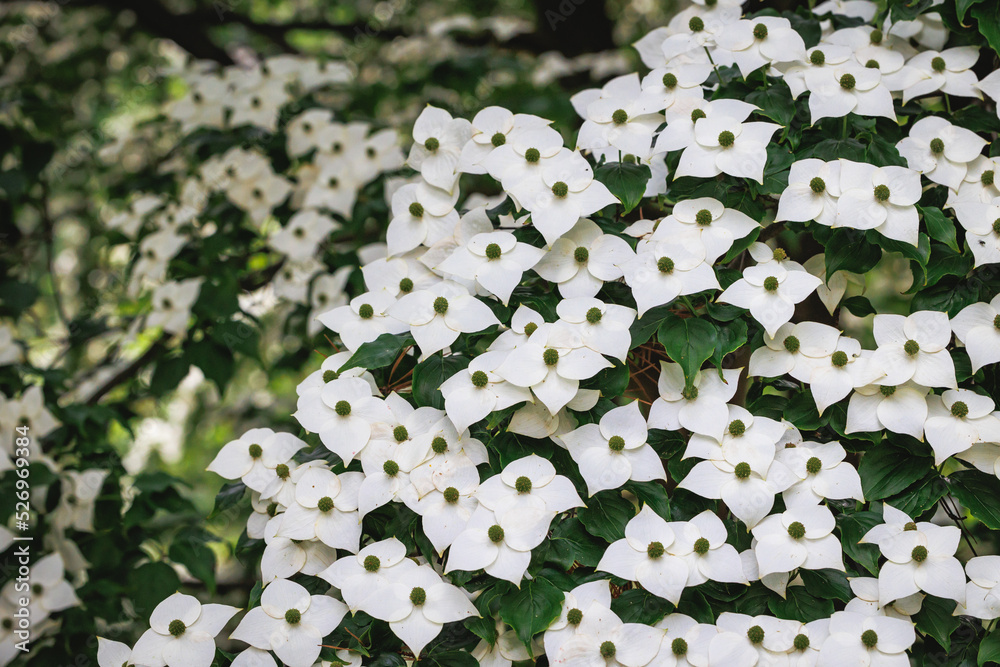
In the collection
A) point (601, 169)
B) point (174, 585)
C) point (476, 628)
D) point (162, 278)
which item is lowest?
point (174, 585)

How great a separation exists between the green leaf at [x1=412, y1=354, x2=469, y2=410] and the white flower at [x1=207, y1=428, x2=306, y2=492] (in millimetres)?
268

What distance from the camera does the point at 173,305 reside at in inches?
84.2

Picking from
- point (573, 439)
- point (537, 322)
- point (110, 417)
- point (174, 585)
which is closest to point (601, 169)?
point (537, 322)

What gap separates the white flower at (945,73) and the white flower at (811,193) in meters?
0.31

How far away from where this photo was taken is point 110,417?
81.5 inches

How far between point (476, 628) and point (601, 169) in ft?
2.49

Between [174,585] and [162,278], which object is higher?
[162,278]

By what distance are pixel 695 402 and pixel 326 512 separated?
1.91 feet

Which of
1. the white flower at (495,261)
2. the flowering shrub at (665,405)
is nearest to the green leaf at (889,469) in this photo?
the flowering shrub at (665,405)

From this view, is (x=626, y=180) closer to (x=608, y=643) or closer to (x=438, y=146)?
(x=438, y=146)

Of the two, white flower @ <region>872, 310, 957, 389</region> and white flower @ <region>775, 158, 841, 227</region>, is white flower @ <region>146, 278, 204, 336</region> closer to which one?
white flower @ <region>775, 158, 841, 227</region>

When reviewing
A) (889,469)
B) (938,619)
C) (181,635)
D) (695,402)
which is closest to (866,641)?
(938,619)

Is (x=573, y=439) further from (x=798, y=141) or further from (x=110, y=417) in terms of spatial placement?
(x=110, y=417)

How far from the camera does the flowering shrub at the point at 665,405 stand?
3.75ft
